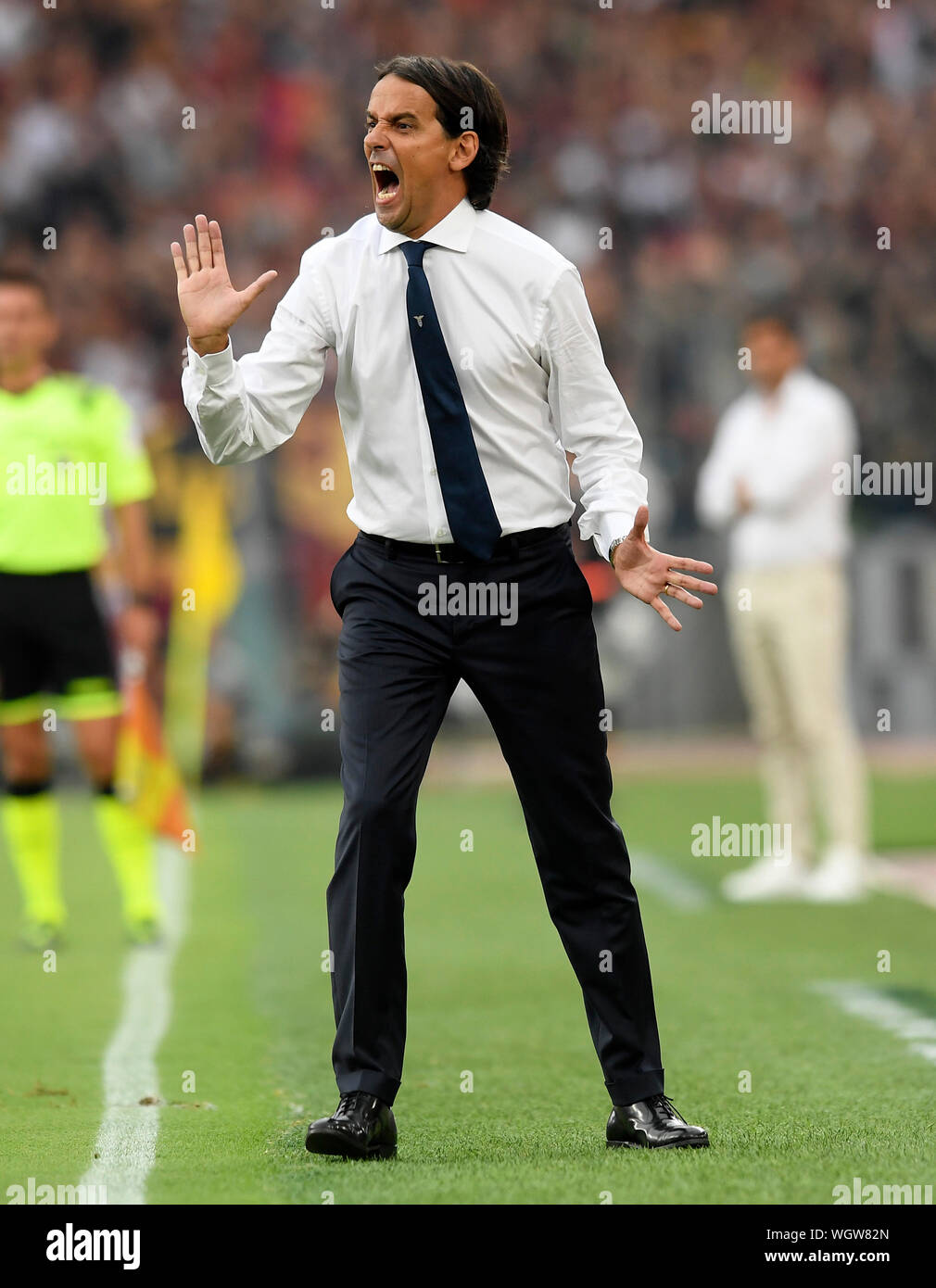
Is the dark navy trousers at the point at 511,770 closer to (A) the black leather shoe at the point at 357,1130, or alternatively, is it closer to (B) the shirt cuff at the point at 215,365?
(A) the black leather shoe at the point at 357,1130

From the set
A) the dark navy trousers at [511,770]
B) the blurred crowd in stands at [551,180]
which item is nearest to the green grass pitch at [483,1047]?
the dark navy trousers at [511,770]

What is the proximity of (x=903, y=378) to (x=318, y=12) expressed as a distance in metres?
6.68

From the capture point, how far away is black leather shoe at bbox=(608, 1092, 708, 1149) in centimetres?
412

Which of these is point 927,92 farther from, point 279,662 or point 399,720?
point 399,720

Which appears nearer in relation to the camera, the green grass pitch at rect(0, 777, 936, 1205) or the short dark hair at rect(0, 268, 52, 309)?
the green grass pitch at rect(0, 777, 936, 1205)

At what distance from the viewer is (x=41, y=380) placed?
7.69m

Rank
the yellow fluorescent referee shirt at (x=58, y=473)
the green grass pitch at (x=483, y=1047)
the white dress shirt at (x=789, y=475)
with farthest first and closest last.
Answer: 1. the white dress shirt at (x=789, y=475)
2. the yellow fluorescent referee shirt at (x=58, y=473)
3. the green grass pitch at (x=483, y=1047)

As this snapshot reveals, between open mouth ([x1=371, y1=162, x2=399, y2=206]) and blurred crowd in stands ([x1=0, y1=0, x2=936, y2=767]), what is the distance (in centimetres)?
991

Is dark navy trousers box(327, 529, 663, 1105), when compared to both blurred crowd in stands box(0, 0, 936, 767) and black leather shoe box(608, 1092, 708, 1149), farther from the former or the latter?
blurred crowd in stands box(0, 0, 936, 767)

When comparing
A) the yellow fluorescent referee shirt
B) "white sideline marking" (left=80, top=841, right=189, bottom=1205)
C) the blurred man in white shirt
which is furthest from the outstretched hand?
the blurred man in white shirt

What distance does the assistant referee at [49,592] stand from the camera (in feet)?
24.6

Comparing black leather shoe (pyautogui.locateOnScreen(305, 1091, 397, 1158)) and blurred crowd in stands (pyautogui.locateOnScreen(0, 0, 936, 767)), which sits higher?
blurred crowd in stands (pyautogui.locateOnScreen(0, 0, 936, 767))

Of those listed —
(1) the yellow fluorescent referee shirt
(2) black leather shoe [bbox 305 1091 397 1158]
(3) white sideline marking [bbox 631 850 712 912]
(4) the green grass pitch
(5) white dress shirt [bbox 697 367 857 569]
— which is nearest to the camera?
(4) the green grass pitch

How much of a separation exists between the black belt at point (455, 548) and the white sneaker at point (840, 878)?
182 inches
